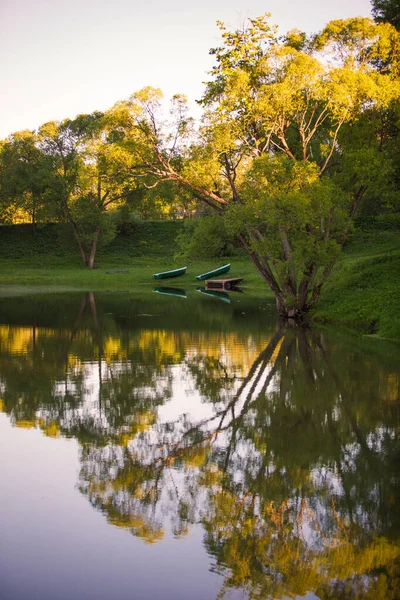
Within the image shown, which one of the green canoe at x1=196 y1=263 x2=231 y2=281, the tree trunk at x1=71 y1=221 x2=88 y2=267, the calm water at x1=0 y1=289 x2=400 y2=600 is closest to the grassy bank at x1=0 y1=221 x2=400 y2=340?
the green canoe at x1=196 y1=263 x2=231 y2=281

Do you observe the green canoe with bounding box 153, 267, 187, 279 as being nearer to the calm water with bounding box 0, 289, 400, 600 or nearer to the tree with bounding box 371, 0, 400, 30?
the tree with bounding box 371, 0, 400, 30

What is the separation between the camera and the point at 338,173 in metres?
23.9

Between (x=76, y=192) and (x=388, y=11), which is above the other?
(x=388, y=11)

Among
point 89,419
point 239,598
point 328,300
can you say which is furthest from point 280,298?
point 239,598

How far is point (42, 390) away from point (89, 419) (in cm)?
239

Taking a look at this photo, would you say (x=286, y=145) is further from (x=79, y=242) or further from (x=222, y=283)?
(x=79, y=242)

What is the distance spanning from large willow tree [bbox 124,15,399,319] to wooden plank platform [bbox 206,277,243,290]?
1885 cm

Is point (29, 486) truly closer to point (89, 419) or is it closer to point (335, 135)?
point (89, 419)

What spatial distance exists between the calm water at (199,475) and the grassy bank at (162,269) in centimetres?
676

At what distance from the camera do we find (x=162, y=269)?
52.3m

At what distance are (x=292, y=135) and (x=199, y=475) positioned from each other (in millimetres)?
17828

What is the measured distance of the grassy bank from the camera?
24000 millimetres

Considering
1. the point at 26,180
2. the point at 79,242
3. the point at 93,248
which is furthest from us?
the point at 26,180

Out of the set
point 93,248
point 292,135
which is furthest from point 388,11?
point 93,248
